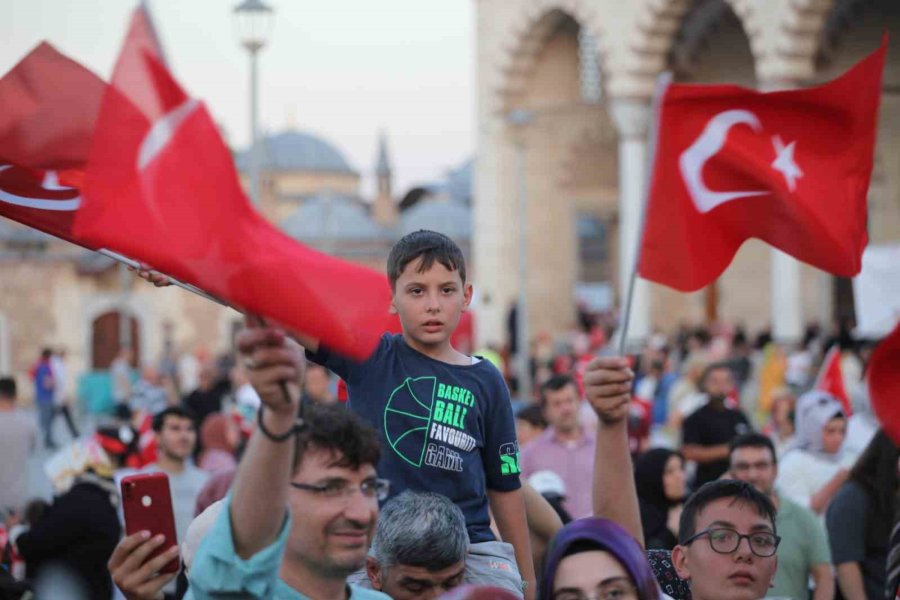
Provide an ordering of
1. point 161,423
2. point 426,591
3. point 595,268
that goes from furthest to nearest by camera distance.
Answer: point 595,268 → point 161,423 → point 426,591

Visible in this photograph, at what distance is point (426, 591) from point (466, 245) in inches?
2359

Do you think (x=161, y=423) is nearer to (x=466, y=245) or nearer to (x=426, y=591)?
(x=426, y=591)

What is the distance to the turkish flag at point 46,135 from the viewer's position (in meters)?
4.52

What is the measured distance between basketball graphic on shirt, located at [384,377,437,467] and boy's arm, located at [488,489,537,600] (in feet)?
1.07

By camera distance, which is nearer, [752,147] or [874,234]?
[752,147]

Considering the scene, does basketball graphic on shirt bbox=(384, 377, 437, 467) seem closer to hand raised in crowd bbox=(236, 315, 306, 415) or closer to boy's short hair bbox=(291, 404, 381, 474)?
boy's short hair bbox=(291, 404, 381, 474)

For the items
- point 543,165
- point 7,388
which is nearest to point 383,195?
point 543,165

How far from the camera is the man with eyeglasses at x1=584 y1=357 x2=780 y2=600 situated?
447cm

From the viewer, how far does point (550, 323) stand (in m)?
35.8

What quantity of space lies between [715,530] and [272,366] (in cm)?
208

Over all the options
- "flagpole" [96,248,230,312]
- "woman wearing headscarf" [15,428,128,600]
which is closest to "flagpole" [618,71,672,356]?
"flagpole" [96,248,230,312]

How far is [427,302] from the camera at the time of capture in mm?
4844

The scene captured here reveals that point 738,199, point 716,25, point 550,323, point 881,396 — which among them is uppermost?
point 716,25

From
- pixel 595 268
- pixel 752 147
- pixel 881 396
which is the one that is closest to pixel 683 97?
pixel 752 147
